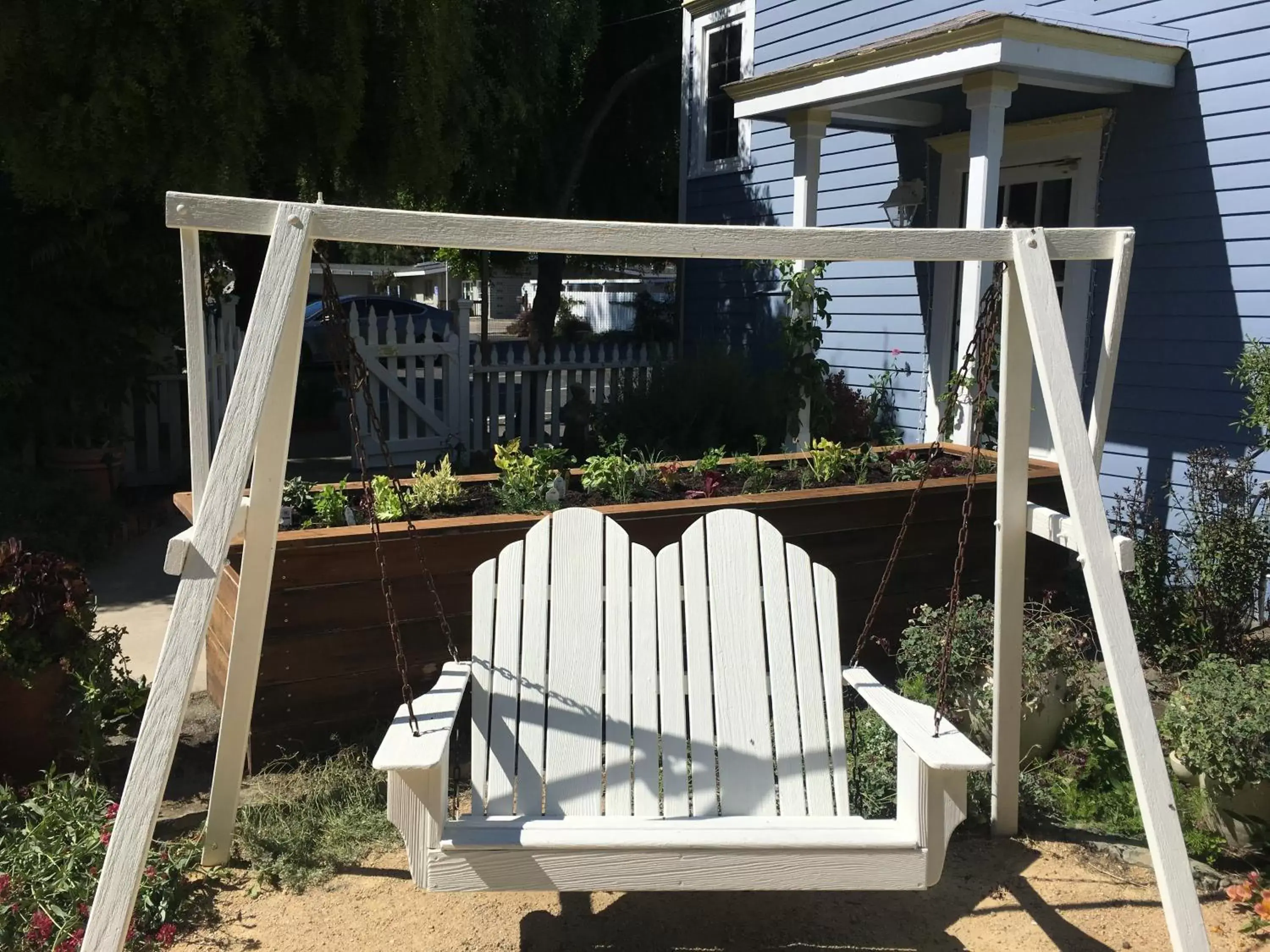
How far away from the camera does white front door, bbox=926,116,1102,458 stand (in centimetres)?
604

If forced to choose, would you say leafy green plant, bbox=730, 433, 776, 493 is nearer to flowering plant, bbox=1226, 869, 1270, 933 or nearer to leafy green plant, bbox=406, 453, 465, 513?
leafy green plant, bbox=406, 453, 465, 513

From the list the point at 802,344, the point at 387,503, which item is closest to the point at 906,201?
the point at 802,344

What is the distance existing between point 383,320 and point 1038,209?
11606 mm

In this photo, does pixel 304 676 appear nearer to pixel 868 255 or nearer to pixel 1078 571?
pixel 868 255

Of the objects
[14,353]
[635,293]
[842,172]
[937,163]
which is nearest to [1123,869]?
[937,163]

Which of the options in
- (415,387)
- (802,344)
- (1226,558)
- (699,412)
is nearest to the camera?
(1226,558)

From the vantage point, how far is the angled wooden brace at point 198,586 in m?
1.80

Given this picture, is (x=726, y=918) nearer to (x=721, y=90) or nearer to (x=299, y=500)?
(x=299, y=500)

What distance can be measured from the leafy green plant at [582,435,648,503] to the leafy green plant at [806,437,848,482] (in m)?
0.85

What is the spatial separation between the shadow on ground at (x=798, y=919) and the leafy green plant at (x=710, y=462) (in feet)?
7.28

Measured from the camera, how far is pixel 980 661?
347cm

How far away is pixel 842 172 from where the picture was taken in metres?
8.05

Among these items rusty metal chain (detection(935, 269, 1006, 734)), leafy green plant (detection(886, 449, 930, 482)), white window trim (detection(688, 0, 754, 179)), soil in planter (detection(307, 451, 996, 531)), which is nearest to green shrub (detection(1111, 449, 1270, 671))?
soil in planter (detection(307, 451, 996, 531))

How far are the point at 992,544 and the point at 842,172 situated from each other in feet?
14.1
